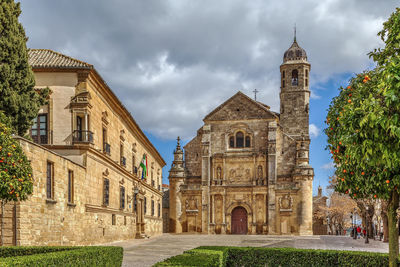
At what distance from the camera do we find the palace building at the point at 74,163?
1688 cm

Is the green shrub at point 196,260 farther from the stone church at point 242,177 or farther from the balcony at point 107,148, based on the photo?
the stone church at point 242,177

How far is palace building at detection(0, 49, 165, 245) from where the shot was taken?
55.4 ft

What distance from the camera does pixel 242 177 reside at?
49.4 meters

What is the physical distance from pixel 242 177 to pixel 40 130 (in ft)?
99.1

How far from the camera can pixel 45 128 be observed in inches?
877

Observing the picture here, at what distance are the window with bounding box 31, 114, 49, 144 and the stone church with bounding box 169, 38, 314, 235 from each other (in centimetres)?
2874

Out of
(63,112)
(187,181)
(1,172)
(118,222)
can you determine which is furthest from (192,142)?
(1,172)

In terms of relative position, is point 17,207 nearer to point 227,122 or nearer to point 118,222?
point 118,222

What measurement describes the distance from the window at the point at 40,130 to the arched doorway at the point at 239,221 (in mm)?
30300

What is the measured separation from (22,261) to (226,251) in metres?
7.38

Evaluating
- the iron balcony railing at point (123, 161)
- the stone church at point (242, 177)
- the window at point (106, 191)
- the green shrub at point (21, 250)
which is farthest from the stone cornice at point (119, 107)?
the green shrub at point (21, 250)

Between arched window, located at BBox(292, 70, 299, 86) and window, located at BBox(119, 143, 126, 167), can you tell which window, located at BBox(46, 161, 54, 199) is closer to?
window, located at BBox(119, 143, 126, 167)

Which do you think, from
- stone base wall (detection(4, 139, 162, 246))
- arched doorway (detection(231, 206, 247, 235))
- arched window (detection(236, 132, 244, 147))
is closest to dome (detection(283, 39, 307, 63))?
arched window (detection(236, 132, 244, 147))

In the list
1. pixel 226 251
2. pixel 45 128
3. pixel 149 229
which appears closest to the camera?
pixel 226 251
